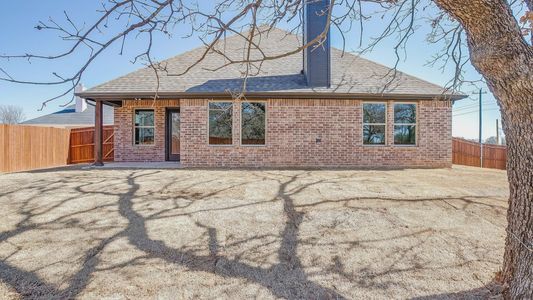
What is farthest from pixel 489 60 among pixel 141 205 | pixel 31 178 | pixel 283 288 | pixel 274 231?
pixel 31 178

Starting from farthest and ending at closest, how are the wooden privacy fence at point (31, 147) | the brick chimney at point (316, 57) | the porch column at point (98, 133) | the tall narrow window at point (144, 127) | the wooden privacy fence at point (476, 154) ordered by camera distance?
the wooden privacy fence at point (476, 154) → the tall narrow window at point (144, 127) → the brick chimney at point (316, 57) → the porch column at point (98, 133) → the wooden privacy fence at point (31, 147)

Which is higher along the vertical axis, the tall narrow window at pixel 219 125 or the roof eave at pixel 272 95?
the roof eave at pixel 272 95

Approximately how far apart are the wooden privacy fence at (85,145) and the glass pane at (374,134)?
11515 millimetres

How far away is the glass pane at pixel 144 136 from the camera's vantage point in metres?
12.1

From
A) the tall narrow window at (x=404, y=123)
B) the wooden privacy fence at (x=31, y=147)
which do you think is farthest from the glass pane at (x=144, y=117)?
the tall narrow window at (x=404, y=123)

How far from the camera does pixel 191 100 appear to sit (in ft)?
32.9

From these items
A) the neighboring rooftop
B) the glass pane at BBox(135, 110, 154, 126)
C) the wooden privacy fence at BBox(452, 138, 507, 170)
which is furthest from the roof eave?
the neighboring rooftop

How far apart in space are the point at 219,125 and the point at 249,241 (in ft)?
22.4

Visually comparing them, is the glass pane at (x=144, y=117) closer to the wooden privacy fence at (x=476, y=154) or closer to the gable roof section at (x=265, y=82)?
the gable roof section at (x=265, y=82)

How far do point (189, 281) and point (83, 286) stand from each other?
1056 millimetres

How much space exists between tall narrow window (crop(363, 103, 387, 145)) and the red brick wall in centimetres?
22

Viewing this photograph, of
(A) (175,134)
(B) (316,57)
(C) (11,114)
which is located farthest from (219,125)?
(C) (11,114)

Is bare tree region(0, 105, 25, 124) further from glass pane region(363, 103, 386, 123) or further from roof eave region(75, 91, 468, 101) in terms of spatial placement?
glass pane region(363, 103, 386, 123)

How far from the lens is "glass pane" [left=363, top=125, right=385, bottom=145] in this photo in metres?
10.4
